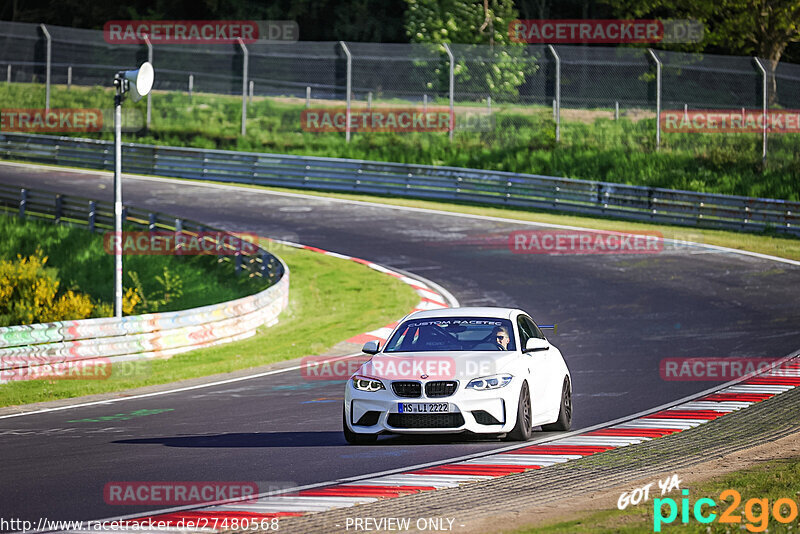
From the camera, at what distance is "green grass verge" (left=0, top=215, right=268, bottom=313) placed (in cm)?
2617

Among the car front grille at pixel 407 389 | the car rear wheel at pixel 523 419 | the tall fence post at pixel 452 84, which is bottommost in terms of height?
the car rear wheel at pixel 523 419

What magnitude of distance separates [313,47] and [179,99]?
30.3ft

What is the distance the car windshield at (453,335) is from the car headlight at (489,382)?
0.76 metres

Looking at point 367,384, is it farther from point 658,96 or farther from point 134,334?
point 658,96

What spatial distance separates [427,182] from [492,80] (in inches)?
181

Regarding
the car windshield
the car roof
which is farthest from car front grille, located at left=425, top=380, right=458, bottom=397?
the car roof

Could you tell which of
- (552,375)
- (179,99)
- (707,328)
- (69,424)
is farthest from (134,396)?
(179,99)

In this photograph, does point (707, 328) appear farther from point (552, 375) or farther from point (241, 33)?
point (241, 33)

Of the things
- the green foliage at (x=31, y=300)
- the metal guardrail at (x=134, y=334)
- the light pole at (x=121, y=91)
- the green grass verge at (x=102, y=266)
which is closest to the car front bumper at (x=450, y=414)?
the metal guardrail at (x=134, y=334)

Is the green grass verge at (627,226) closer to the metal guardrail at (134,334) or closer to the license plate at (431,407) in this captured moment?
the metal guardrail at (134,334)

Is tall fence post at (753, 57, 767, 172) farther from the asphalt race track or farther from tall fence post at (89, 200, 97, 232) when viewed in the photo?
tall fence post at (89, 200, 97, 232)

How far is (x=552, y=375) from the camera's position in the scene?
1173cm

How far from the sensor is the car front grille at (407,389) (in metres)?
10.6

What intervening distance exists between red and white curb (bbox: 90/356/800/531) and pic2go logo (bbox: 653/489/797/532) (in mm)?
1950
